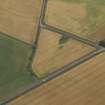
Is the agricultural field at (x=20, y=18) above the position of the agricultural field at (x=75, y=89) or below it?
above

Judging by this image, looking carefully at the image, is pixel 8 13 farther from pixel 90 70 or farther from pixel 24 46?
pixel 90 70

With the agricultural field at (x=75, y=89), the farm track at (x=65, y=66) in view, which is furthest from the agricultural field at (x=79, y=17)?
the agricultural field at (x=75, y=89)

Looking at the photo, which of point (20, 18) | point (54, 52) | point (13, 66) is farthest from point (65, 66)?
point (20, 18)

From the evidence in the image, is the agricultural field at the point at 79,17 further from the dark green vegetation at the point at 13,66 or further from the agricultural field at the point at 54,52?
the dark green vegetation at the point at 13,66

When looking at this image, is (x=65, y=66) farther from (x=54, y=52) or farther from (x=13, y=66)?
(x=13, y=66)

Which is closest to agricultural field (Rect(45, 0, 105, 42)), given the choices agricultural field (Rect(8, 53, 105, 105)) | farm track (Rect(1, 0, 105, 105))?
farm track (Rect(1, 0, 105, 105))

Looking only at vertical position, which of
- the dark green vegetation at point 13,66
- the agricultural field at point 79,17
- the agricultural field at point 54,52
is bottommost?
the dark green vegetation at point 13,66

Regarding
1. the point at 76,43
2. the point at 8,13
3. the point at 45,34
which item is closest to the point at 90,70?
the point at 76,43
